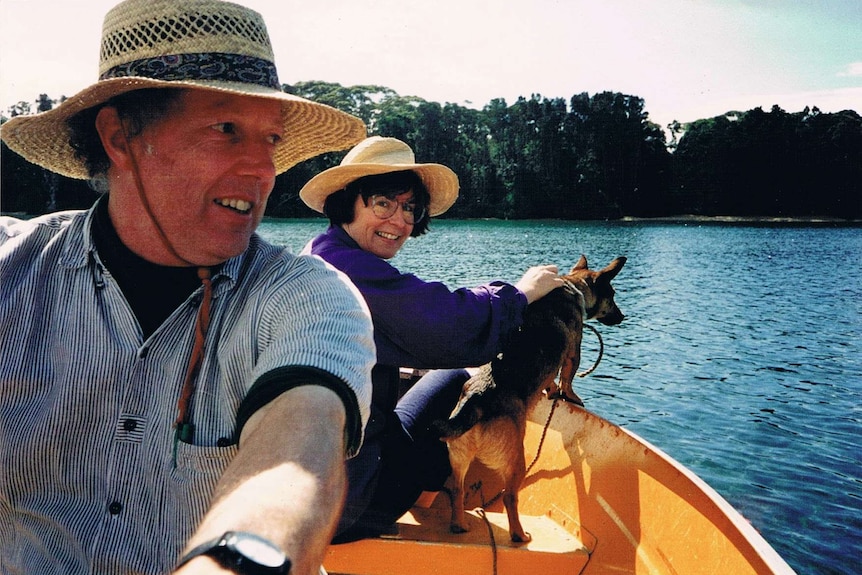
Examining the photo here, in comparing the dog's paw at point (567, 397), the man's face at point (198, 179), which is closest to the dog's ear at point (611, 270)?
the dog's paw at point (567, 397)

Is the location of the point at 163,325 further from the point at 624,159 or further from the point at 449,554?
the point at 624,159

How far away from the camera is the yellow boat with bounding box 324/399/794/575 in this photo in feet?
11.2

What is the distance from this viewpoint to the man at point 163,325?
1422mm

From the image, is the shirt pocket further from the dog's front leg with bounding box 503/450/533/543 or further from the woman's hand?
the woman's hand

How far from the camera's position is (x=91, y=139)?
2105 mm

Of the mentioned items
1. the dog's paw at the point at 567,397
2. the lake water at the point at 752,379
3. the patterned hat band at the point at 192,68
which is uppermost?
the patterned hat band at the point at 192,68

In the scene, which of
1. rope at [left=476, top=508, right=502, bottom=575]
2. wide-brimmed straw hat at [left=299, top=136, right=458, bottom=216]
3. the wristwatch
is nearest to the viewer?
the wristwatch

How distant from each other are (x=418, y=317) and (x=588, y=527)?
1755mm

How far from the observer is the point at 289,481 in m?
1.03

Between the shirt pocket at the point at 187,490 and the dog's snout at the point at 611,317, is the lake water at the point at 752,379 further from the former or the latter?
the shirt pocket at the point at 187,490

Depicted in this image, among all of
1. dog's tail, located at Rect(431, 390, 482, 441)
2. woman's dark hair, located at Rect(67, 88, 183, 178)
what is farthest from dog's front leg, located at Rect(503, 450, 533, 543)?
woman's dark hair, located at Rect(67, 88, 183, 178)

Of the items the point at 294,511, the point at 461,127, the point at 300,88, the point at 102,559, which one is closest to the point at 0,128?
the point at 102,559

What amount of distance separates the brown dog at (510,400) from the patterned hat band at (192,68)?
240 centimetres

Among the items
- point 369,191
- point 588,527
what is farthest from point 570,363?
point 369,191
